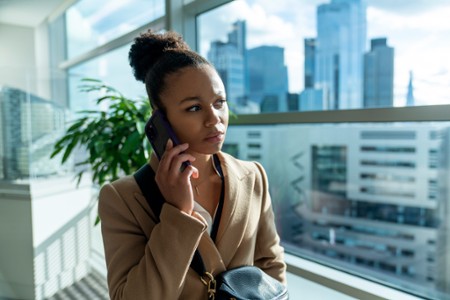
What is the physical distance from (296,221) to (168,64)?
151cm

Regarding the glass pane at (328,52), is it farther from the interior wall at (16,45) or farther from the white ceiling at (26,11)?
the interior wall at (16,45)

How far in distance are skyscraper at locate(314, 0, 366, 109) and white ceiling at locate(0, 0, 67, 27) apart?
409cm

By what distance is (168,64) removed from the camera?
897 millimetres

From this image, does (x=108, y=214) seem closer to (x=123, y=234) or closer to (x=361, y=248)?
(x=123, y=234)

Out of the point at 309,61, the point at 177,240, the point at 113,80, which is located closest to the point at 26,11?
the point at 113,80

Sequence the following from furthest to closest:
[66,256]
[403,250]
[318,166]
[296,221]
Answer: [66,256]
[296,221]
[318,166]
[403,250]

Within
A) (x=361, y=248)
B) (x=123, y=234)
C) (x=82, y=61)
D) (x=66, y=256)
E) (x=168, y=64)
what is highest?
(x=82, y=61)

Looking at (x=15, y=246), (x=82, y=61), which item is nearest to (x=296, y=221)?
(x=15, y=246)

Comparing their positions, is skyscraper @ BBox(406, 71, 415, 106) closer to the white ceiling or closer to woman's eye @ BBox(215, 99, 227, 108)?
woman's eye @ BBox(215, 99, 227, 108)

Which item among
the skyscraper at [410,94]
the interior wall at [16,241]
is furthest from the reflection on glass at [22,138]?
the skyscraper at [410,94]

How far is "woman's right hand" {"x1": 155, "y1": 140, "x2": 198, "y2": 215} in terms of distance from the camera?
83 centimetres

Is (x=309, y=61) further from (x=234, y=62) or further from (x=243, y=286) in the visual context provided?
(x=243, y=286)

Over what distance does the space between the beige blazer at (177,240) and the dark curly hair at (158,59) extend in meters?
0.27

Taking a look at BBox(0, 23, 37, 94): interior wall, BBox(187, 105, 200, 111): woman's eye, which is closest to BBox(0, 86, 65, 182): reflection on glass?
BBox(0, 23, 37, 94): interior wall
